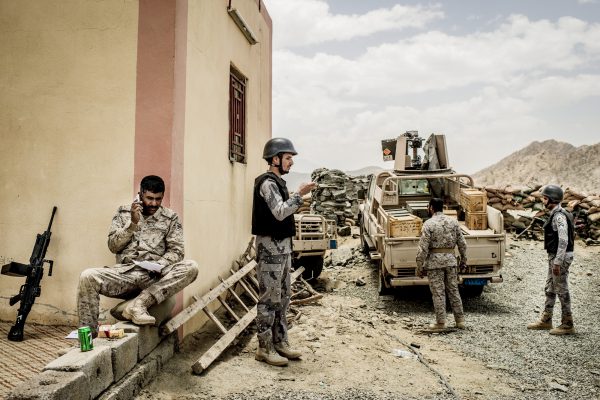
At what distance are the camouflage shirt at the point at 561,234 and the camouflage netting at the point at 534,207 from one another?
25.2 feet

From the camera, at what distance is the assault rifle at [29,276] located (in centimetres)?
436

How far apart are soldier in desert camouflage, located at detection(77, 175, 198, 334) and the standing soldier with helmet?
467cm

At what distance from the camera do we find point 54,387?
275cm

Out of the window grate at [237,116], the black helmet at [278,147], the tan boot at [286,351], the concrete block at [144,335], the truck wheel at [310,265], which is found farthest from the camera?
the truck wheel at [310,265]

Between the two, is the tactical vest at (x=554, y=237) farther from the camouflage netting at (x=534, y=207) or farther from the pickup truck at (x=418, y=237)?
the camouflage netting at (x=534, y=207)

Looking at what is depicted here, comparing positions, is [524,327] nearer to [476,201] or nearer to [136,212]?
[476,201]

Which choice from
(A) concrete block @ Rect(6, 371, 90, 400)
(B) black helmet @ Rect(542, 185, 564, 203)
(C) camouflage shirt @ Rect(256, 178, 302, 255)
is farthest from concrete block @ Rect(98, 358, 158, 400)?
(B) black helmet @ Rect(542, 185, 564, 203)

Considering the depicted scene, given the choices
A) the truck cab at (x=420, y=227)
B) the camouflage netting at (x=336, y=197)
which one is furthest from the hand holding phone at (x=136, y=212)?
the camouflage netting at (x=336, y=197)

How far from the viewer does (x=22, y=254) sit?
16.3 ft

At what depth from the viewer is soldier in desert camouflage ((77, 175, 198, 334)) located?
151 inches

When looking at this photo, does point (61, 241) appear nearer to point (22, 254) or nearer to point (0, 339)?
point (22, 254)

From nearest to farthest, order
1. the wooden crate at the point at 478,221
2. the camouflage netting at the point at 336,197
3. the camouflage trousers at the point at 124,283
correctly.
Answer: the camouflage trousers at the point at 124,283
the wooden crate at the point at 478,221
the camouflage netting at the point at 336,197

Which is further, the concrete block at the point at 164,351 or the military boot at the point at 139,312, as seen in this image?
the concrete block at the point at 164,351

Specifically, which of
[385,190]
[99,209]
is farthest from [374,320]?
[99,209]
